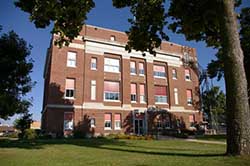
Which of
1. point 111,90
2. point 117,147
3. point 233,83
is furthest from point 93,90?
point 233,83

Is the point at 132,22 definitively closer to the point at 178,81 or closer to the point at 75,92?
the point at 75,92

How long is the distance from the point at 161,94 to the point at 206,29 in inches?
854

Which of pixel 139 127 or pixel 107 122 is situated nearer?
pixel 107 122

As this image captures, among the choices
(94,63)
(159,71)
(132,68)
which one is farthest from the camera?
(159,71)

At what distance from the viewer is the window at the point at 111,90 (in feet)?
98.6

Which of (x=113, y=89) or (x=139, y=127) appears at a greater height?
(x=113, y=89)

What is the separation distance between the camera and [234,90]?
8453 millimetres

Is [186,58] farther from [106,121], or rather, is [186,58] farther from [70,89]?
[70,89]

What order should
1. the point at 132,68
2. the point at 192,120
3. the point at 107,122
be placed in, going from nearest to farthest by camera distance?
the point at 107,122, the point at 132,68, the point at 192,120

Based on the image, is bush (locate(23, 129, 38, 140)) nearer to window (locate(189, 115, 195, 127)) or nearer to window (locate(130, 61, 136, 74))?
window (locate(130, 61, 136, 74))

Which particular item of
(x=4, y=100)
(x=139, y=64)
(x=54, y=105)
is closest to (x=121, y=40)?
(x=139, y=64)

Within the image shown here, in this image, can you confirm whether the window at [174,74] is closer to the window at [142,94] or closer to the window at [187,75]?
the window at [187,75]

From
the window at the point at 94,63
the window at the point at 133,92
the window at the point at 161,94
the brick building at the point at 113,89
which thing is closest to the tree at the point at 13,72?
the brick building at the point at 113,89

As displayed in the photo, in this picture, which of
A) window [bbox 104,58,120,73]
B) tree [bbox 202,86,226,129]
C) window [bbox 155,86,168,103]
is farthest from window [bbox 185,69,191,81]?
window [bbox 104,58,120,73]
